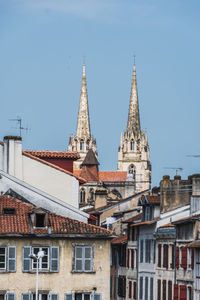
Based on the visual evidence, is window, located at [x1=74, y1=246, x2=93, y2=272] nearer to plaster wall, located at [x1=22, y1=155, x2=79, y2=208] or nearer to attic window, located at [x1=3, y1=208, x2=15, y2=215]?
attic window, located at [x1=3, y1=208, x2=15, y2=215]

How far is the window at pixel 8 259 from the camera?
204ft

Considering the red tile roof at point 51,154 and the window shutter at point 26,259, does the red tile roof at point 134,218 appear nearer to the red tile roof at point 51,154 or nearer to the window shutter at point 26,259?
the red tile roof at point 51,154

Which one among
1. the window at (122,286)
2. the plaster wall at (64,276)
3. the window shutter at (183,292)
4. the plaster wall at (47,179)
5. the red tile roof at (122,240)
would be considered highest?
the plaster wall at (47,179)

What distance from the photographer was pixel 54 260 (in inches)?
2469

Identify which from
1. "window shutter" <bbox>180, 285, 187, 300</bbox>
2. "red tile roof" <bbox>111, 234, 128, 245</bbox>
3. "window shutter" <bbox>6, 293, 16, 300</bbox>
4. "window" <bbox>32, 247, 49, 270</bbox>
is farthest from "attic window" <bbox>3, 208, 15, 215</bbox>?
"red tile roof" <bbox>111, 234, 128, 245</bbox>

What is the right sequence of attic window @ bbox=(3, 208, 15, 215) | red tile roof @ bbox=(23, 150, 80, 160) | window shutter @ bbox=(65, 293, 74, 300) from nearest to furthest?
window shutter @ bbox=(65, 293, 74, 300)
attic window @ bbox=(3, 208, 15, 215)
red tile roof @ bbox=(23, 150, 80, 160)

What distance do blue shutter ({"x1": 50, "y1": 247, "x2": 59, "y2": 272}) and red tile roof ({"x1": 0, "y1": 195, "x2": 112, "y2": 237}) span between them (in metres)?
0.93

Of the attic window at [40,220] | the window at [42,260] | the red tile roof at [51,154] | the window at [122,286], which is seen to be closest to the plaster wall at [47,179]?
the red tile roof at [51,154]

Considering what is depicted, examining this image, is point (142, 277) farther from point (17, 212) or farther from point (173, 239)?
point (17, 212)

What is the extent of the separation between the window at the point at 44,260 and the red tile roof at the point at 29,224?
3.03 ft

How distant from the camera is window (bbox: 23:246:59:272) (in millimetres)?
62500

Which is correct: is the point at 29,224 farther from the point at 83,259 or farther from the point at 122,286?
the point at 122,286

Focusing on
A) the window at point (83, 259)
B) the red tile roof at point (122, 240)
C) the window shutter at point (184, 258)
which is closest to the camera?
the window shutter at point (184, 258)

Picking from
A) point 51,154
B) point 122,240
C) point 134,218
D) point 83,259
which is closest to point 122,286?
point 122,240
